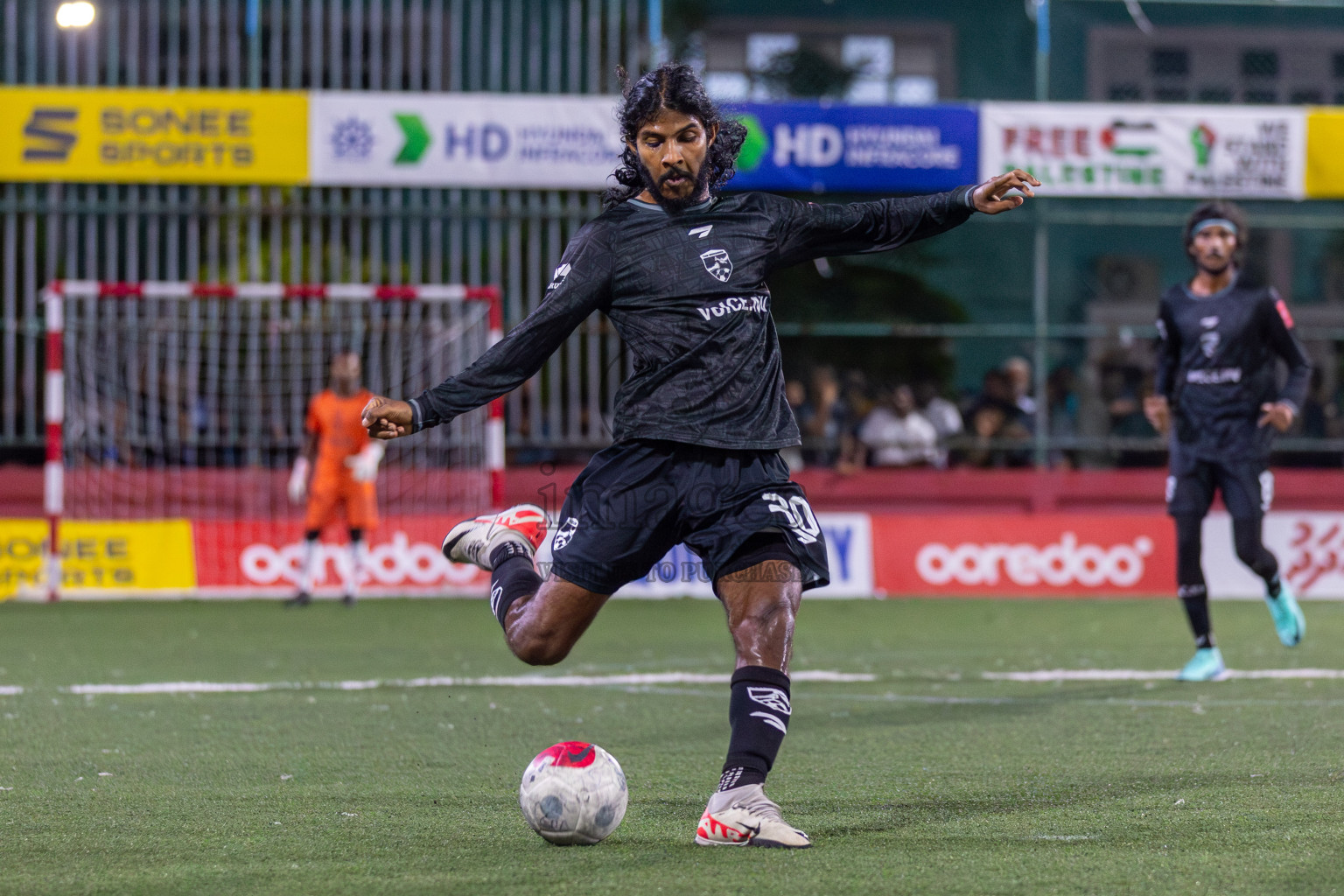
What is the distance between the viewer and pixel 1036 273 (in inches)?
679

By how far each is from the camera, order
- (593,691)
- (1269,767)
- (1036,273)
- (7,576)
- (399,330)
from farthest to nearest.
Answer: (1036,273) < (399,330) < (7,576) < (593,691) < (1269,767)

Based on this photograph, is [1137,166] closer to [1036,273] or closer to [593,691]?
[1036,273]

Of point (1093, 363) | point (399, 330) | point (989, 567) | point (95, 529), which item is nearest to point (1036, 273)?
point (1093, 363)

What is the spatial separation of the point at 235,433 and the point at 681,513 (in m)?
11.8

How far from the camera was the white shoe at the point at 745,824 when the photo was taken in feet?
14.9

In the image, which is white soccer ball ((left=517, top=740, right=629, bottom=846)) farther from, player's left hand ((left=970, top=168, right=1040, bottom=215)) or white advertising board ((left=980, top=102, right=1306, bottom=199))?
white advertising board ((left=980, top=102, right=1306, bottom=199))

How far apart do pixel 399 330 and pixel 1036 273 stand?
6397 mm

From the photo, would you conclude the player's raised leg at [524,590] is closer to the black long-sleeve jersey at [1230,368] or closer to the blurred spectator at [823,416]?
the black long-sleeve jersey at [1230,368]

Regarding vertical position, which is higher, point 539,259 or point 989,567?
point 539,259

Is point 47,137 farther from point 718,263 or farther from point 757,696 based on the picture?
point 757,696

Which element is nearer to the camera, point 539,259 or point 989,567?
point 989,567

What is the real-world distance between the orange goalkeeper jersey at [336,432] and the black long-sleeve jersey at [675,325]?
931cm

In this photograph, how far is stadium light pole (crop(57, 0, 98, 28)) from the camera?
15938 millimetres

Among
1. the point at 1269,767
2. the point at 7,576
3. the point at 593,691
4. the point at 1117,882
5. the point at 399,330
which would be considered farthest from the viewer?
the point at 399,330
